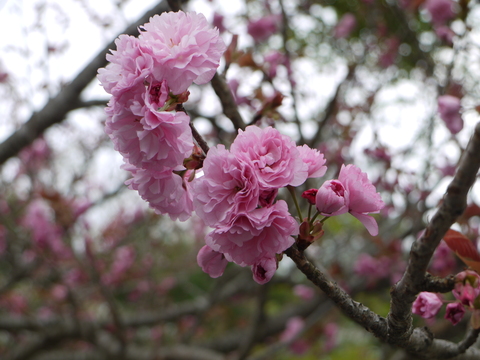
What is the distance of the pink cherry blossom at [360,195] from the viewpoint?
31.1 inches

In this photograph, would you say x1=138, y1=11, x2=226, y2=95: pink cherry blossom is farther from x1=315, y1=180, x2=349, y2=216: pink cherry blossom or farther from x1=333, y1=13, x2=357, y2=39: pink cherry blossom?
x1=333, y1=13, x2=357, y2=39: pink cherry blossom

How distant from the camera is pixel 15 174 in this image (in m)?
6.07

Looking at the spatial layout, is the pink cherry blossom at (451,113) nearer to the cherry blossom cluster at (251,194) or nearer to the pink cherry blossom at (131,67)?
the cherry blossom cluster at (251,194)

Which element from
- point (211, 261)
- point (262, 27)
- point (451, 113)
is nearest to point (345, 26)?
point (262, 27)

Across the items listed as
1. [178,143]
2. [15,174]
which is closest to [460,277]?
[178,143]

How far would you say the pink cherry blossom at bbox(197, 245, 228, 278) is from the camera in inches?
35.2

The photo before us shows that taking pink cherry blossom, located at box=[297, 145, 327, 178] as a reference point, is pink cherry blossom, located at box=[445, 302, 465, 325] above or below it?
below

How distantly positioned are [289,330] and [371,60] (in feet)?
10.4

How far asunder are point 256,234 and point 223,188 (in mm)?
112

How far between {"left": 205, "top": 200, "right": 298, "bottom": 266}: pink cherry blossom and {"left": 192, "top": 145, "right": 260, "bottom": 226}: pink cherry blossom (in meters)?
0.02

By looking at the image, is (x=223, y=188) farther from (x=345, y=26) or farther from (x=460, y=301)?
(x=345, y=26)

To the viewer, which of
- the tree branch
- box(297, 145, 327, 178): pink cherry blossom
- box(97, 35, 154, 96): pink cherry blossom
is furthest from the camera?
box(297, 145, 327, 178): pink cherry blossom

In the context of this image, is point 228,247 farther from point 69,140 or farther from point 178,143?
point 69,140

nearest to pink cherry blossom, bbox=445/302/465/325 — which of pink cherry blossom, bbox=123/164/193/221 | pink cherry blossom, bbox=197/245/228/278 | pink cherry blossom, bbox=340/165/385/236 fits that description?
pink cherry blossom, bbox=340/165/385/236
